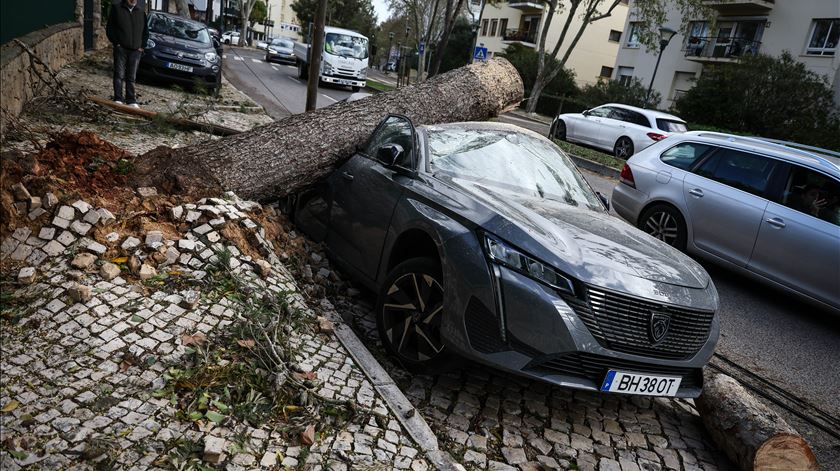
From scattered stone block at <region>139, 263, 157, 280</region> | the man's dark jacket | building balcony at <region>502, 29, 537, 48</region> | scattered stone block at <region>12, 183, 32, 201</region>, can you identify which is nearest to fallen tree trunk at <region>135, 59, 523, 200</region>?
scattered stone block at <region>12, 183, 32, 201</region>

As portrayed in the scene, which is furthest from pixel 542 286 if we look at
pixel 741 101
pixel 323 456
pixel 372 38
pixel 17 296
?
pixel 372 38

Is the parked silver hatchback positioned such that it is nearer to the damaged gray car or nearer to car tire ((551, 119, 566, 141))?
the damaged gray car

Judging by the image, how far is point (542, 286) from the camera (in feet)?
10.6

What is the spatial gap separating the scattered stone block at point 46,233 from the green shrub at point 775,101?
27.0m

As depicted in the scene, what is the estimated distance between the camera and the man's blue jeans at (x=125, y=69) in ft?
32.7

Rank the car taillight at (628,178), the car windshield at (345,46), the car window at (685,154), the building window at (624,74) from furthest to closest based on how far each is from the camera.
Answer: the building window at (624,74)
the car windshield at (345,46)
the car taillight at (628,178)
the car window at (685,154)

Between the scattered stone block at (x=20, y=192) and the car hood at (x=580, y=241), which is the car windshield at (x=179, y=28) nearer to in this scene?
the scattered stone block at (x=20, y=192)

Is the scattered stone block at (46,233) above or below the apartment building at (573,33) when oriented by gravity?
below

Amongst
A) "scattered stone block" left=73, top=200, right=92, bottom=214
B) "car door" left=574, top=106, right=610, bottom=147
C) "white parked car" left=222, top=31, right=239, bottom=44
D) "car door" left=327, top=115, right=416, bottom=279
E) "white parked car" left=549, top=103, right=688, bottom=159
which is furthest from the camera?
"white parked car" left=222, top=31, right=239, bottom=44

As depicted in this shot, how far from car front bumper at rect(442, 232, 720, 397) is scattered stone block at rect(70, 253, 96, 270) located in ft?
7.16

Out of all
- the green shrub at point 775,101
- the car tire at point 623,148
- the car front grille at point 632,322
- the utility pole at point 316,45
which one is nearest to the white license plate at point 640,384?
the car front grille at point 632,322

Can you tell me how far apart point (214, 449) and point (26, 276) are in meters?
1.72

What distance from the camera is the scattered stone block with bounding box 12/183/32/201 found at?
148 inches

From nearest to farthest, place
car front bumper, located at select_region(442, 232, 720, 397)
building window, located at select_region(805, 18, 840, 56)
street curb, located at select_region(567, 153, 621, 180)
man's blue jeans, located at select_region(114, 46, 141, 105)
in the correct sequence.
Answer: car front bumper, located at select_region(442, 232, 720, 397), man's blue jeans, located at select_region(114, 46, 141, 105), street curb, located at select_region(567, 153, 621, 180), building window, located at select_region(805, 18, 840, 56)
